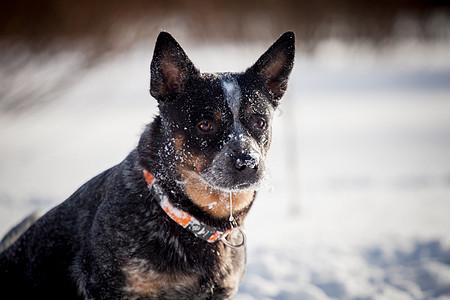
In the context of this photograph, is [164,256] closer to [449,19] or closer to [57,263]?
[57,263]

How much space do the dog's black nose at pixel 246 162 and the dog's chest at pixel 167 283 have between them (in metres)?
0.62

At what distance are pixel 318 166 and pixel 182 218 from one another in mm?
7938

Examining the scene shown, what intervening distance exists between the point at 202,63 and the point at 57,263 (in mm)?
7233

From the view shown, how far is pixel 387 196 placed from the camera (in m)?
7.68

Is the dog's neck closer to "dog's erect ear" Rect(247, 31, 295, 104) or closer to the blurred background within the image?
the blurred background

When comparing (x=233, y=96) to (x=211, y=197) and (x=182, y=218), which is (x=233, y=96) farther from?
(x=182, y=218)

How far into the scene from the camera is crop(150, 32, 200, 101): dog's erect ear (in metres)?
2.41

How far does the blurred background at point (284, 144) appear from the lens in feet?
15.0

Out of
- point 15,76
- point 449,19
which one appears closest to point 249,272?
point 15,76

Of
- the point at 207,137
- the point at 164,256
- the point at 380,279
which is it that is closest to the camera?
the point at 164,256

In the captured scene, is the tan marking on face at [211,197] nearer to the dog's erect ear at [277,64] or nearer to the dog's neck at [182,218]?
the dog's neck at [182,218]

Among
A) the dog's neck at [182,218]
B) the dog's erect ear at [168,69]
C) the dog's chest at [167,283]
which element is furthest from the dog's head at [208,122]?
the dog's chest at [167,283]

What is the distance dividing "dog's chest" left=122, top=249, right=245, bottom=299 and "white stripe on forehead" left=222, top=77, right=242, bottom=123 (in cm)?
96

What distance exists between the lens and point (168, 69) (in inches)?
98.0
